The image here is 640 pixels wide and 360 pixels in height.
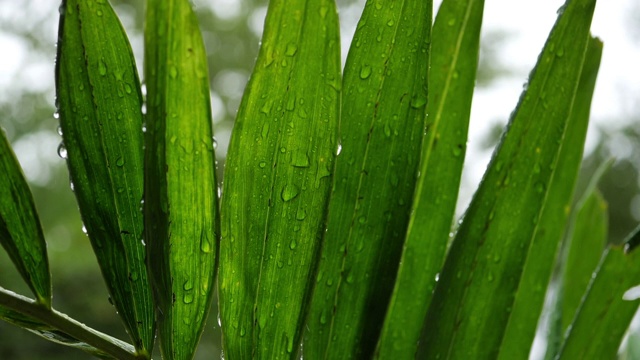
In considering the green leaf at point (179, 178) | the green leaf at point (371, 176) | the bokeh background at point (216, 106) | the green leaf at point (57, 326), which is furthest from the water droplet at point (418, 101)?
the bokeh background at point (216, 106)

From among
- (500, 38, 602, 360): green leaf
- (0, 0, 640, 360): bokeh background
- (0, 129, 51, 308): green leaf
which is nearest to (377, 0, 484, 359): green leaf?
(500, 38, 602, 360): green leaf

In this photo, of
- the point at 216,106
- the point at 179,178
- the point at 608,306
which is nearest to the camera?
the point at 179,178

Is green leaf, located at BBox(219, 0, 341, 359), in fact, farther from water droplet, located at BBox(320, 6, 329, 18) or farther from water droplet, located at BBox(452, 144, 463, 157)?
water droplet, located at BBox(452, 144, 463, 157)

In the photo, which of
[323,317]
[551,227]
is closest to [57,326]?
[323,317]

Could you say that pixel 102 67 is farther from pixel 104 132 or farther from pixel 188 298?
pixel 188 298

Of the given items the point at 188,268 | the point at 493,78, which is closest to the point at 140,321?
the point at 188,268

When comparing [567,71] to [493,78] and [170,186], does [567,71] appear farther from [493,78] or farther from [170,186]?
[493,78]
